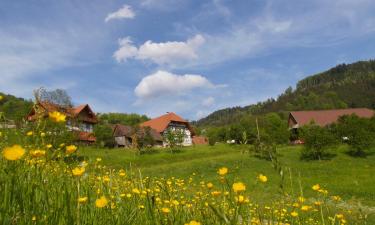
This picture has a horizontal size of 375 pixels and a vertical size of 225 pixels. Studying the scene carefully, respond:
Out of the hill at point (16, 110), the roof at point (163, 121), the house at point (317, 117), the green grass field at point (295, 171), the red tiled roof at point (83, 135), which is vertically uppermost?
the roof at point (163, 121)

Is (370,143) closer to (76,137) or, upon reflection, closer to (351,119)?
(351,119)

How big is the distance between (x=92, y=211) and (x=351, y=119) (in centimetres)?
4709

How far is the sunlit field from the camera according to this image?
212 cm

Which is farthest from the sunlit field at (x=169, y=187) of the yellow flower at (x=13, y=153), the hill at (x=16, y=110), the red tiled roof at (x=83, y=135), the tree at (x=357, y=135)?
the tree at (x=357, y=135)

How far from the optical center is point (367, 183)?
2281cm

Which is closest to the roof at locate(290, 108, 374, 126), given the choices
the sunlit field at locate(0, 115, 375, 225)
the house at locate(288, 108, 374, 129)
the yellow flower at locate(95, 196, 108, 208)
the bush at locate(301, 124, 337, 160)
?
Result: the house at locate(288, 108, 374, 129)

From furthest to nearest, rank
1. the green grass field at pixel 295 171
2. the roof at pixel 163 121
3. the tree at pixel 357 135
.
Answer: the roof at pixel 163 121, the tree at pixel 357 135, the green grass field at pixel 295 171

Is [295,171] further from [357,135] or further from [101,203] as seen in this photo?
[101,203]

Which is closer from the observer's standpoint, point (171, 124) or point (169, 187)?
point (169, 187)

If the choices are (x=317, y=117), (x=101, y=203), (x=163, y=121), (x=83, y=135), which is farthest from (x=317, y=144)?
(x=163, y=121)

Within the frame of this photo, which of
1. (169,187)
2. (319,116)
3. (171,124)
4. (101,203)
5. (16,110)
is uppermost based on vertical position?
(171,124)

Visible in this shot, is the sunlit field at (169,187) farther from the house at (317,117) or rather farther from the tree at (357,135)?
the house at (317,117)

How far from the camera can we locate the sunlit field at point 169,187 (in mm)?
2117

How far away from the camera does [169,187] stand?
512 centimetres
